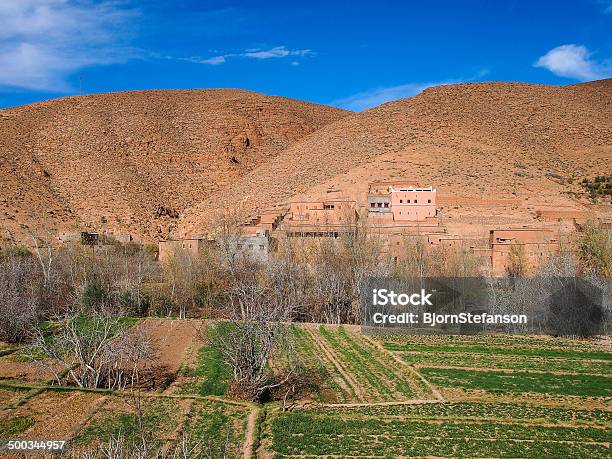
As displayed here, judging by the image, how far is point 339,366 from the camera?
2047 cm

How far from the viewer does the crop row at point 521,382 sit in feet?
59.8

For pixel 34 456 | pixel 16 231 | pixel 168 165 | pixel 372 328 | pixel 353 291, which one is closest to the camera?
A: pixel 34 456

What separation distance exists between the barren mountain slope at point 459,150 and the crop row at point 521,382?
2479 cm

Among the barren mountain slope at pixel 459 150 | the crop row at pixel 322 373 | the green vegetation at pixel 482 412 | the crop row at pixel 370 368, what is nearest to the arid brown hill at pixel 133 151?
the barren mountain slope at pixel 459 150

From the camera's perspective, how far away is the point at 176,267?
32406mm

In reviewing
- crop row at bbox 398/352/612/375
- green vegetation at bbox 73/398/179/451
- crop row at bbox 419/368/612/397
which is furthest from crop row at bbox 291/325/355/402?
green vegetation at bbox 73/398/179/451

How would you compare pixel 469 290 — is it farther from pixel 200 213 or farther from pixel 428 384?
pixel 200 213

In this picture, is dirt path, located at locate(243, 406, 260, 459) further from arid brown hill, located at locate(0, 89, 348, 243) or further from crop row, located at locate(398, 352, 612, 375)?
arid brown hill, located at locate(0, 89, 348, 243)

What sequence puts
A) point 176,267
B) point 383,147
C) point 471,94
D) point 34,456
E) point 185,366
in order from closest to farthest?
point 34,456, point 185,366, point 176,267, point 383,147, point 471,94

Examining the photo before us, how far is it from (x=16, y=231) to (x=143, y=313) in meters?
17.6

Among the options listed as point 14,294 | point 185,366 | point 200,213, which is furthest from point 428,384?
point 200,213

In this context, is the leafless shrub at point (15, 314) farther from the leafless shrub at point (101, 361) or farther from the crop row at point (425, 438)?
the crop row at point (425, 438)

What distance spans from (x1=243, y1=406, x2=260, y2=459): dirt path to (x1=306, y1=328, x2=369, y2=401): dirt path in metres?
3.36

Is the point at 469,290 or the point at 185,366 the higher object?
the point at 469,290
